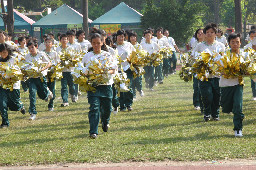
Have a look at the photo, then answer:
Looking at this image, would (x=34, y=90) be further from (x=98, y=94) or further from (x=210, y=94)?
(x=210, y=94)

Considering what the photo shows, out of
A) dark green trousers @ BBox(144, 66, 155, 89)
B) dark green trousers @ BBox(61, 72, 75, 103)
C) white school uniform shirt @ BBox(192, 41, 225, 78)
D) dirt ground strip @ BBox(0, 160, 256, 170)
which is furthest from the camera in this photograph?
dark green trousers @ BBox(144, 66, 155, 89)

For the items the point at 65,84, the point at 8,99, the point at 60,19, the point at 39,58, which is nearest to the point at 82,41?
the point at 65,84

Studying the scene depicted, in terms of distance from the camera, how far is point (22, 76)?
417 inches

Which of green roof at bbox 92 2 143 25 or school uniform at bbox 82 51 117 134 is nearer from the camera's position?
school uniform at bbox 82 51 117 134

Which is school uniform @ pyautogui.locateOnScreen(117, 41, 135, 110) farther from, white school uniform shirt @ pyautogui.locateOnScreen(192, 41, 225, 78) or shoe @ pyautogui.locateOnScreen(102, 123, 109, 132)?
shoe @ pyautogui.locateOnScreen(102, 123, 109, 132)

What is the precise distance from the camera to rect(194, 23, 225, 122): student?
32.0 feet

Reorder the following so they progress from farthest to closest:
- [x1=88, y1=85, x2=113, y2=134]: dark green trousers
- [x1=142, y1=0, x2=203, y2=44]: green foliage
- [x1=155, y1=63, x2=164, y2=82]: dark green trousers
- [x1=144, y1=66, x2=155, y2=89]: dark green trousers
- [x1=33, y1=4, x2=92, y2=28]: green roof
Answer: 1. [x1=33, y1=4, x2=92, y2=28]: green roof
2. [x1=142, y1=0, x2=203, y2=44]: green foliage
3. [x1=155, y1=63, x2=164, y2=82]: dark green trousers
4. [x1=144, y1=66, x2=155, y2=89]: dark green trousers
5. [x1=88, y1=85, x2=113, y2=134]: dark green trousers

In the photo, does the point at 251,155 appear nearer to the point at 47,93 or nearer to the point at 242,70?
the point at 242,70

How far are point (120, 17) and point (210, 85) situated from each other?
92.1 ft

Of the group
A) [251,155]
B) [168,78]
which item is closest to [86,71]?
Answer: [251,155]

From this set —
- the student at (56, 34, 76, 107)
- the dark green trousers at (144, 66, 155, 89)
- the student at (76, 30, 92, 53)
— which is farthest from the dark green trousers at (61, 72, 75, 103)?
the dark green trousers at (144, 66, 155, 89)

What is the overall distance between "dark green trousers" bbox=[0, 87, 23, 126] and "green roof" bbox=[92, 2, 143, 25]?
26.3m

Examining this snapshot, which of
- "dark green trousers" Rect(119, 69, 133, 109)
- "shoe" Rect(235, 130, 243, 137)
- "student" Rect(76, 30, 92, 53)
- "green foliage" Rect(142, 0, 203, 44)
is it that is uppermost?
"green foliage" Rect(142, 0, 203, 44)

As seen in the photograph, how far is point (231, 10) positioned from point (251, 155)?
2241 inches
